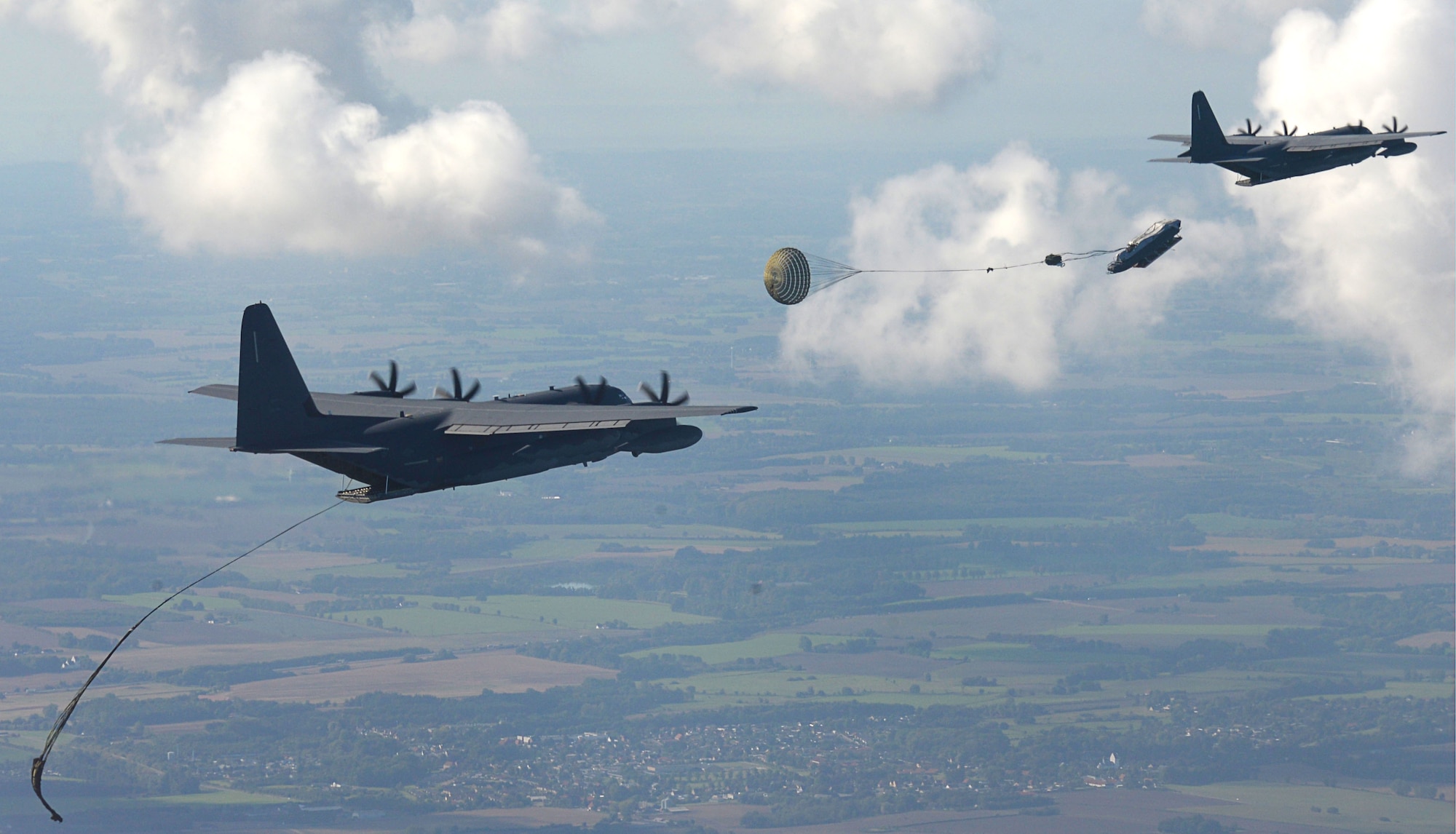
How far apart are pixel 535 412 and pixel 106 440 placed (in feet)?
322

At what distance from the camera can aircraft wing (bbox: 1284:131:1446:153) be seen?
257 ft

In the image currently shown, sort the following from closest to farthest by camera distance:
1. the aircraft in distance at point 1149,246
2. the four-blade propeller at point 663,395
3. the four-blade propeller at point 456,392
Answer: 1. the four-blade propeller at point 663,395
2. the four-blade propeller at point 456,392
3. the aircraft in distance at point 1149,246

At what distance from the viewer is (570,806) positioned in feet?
646

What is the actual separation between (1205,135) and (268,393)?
5351 centimetres

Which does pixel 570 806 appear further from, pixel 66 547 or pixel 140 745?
pixel 66 547

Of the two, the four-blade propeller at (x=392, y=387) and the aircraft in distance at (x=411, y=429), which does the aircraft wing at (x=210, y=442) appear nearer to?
the aircraft in distance at (x=411, y=429)

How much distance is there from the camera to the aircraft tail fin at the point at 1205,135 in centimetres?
8044

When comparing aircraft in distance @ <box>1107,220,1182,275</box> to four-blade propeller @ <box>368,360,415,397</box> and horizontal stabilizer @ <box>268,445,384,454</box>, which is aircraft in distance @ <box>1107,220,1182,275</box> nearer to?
four-blade propeller @ <box>368,360,415,397</box>

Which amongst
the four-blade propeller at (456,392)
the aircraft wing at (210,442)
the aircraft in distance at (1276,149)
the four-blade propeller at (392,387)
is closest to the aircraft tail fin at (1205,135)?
the aircraft in distance at (1276,149)

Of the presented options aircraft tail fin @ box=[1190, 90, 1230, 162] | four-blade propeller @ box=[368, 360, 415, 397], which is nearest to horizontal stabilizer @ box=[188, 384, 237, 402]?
four-blade propeller @ box=[368, 360, 415, 397]

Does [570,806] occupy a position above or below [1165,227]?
below

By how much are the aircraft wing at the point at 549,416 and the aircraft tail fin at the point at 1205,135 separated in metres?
35.3

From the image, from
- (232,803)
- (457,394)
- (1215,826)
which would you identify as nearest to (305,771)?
(232,803)

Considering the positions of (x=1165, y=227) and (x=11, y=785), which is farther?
(x=11, y=785)
